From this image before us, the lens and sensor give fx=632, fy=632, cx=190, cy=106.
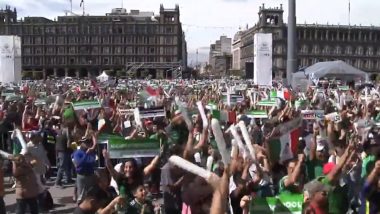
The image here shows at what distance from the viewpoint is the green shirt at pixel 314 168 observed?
7416 mm

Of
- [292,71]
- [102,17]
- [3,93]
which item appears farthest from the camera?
[102,17]

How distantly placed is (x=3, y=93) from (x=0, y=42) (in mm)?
4023

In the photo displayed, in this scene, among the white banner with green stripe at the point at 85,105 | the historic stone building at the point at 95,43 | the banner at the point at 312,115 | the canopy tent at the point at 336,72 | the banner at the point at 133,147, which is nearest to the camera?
the banner at the point at 133,147

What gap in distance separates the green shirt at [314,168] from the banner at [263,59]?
49.4ft

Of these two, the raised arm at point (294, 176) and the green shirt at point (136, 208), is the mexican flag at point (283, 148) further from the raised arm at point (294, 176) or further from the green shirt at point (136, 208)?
the green shirt at point (136, 208)

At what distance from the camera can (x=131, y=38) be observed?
13625 cm

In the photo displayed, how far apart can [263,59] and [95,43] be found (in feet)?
381

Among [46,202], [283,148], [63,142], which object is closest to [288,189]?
[283,148]

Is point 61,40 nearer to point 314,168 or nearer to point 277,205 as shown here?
point 314,168

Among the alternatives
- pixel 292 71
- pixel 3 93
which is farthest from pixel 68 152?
pixel 292 71

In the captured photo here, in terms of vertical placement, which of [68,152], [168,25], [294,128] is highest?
[168,25]

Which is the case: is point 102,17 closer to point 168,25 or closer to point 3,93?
point 168,25

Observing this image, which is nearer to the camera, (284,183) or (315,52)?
(284,183)

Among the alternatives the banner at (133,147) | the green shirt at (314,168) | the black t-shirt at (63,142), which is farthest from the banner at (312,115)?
the banner at (133,147)
